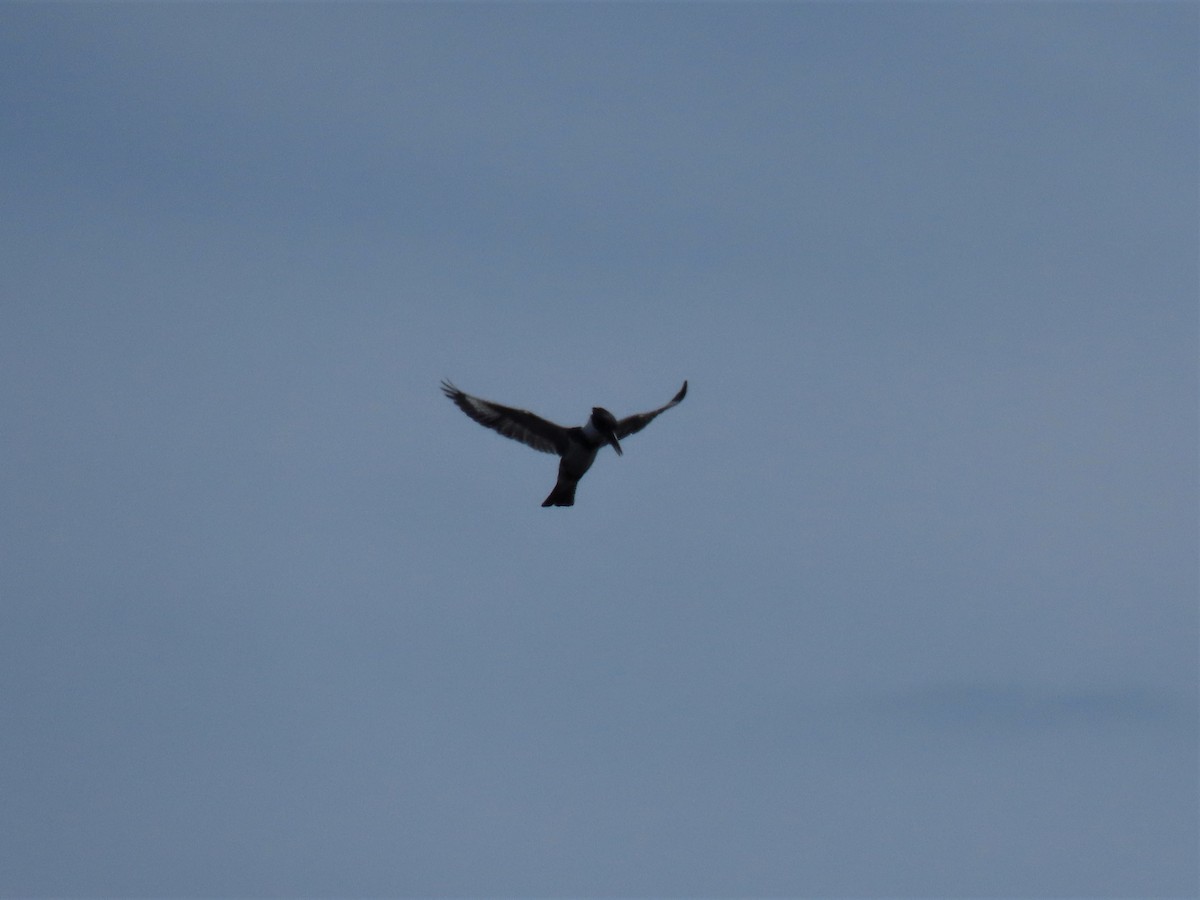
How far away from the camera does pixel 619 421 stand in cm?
3123

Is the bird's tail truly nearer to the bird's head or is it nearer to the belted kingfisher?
the belted kingfisher

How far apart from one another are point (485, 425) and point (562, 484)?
8.05 ft

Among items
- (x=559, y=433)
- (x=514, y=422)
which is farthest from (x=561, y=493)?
(x=514, y=422)

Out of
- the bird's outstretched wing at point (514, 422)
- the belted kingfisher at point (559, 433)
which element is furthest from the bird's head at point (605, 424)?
the bird's outstretched wing at point (514, 422)

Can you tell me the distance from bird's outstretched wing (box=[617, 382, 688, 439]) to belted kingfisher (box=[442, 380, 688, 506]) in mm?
58

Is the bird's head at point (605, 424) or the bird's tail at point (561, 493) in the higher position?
the bird's head at point (605, 424)

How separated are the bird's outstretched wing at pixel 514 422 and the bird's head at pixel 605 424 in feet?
3.12

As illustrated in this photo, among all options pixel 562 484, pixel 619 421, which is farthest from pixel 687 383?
pixel 562 484

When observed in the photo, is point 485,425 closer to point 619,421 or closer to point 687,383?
point 619,421

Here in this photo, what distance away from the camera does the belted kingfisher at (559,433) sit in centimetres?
3023

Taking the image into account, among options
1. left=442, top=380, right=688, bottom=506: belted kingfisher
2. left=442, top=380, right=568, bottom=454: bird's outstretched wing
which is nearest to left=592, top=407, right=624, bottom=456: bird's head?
left=442, top=380, right=688, bottom=506: belted kingfisher

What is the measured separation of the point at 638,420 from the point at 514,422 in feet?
10.3

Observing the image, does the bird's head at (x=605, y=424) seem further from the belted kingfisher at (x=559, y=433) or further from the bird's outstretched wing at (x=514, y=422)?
the bird's outstretched wing at (x=514, y=422)

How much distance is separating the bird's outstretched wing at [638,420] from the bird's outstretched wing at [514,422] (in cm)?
160
